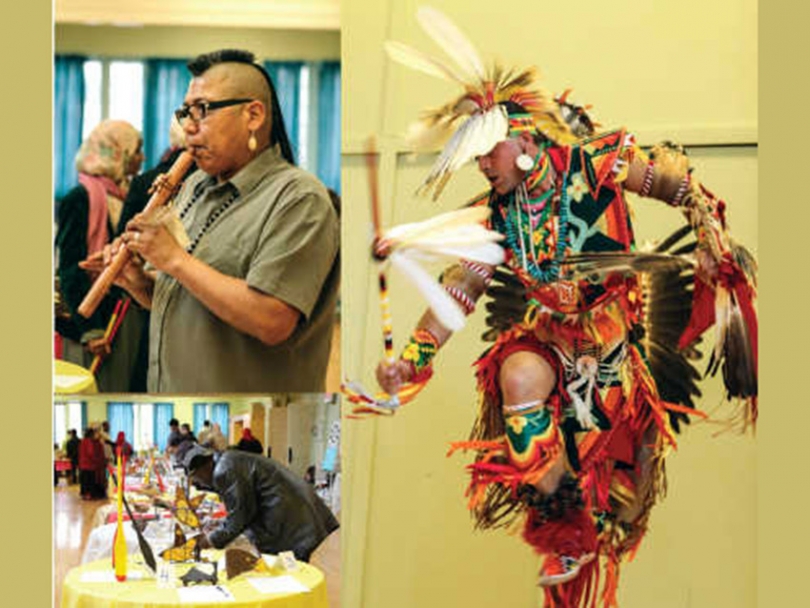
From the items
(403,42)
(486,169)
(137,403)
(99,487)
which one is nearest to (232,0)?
(403,42)

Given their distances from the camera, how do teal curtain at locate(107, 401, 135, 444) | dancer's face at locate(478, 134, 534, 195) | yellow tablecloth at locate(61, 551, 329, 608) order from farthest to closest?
teal curtain at locate(107, 401, 135, 444) < dancer's face at locate(478, 134, 534, 195) < yellow tablecloth at locate(61, 551, 329, 608)

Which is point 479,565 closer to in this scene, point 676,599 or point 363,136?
point 676,599

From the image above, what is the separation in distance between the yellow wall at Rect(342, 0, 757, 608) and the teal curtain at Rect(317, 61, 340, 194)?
3cm

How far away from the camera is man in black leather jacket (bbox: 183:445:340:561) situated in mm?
3930

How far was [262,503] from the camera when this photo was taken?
3945 mm

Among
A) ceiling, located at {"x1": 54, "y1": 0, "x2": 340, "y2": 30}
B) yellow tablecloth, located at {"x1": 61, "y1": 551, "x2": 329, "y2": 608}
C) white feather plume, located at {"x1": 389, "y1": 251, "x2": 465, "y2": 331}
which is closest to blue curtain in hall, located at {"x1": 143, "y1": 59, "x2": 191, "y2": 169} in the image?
ceiling, located at {"x1": 54, "y1": 0, "x2": 340, "y2": 30}

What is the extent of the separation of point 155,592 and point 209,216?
1.00 m

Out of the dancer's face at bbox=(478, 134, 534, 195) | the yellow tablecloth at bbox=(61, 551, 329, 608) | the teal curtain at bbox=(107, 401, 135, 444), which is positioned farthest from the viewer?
the teal curtain at bbox=(107, 401, 135, 444)

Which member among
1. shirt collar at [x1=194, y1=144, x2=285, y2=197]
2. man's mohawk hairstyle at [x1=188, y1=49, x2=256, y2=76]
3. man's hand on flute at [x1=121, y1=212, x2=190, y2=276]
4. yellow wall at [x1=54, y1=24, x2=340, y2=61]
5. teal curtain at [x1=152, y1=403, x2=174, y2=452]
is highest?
yellow wall at [x1=54, y1=24, x2=340, y2=61]

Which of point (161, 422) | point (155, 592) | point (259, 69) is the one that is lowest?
point (155, 592)

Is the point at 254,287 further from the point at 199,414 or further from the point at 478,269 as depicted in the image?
the point at 478,269

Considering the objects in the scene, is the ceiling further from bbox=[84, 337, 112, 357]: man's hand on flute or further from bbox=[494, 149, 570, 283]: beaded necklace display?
bbox=[84, 337, 112, 357]: man's hand on flute

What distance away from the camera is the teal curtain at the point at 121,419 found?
393 cm

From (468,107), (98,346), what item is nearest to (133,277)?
(98,346)
